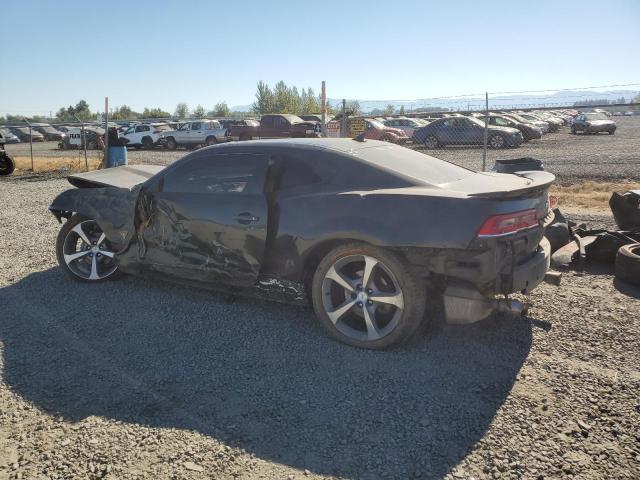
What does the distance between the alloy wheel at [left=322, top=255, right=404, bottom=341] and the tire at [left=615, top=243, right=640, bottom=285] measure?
2.69 metres

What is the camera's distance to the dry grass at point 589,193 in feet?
30.1

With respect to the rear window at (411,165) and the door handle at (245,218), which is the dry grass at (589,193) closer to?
the rear window at (411,165)

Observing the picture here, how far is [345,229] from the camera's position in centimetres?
367

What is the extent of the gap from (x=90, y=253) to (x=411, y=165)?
11.2 ft

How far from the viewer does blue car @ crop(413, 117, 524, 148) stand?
21.3m

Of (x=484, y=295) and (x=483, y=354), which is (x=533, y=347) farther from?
(x=484, y=295)

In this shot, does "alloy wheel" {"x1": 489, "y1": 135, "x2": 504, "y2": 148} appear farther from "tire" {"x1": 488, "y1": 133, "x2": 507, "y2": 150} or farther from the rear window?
the rear window

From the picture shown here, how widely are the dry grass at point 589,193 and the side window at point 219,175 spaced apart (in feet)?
22.8

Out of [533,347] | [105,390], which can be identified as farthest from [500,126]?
[105,390]

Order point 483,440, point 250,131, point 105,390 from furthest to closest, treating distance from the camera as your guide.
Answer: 1. point 250,131
2. point 105,390
3. point 483,440

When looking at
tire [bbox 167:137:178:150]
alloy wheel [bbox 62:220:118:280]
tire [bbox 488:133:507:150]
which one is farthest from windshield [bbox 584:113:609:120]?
alloy wheel [bbox 62:220:118:280]

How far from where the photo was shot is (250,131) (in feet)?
88.1

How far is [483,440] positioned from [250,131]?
25475 millimetres

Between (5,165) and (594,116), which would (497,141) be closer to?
(594,116)
